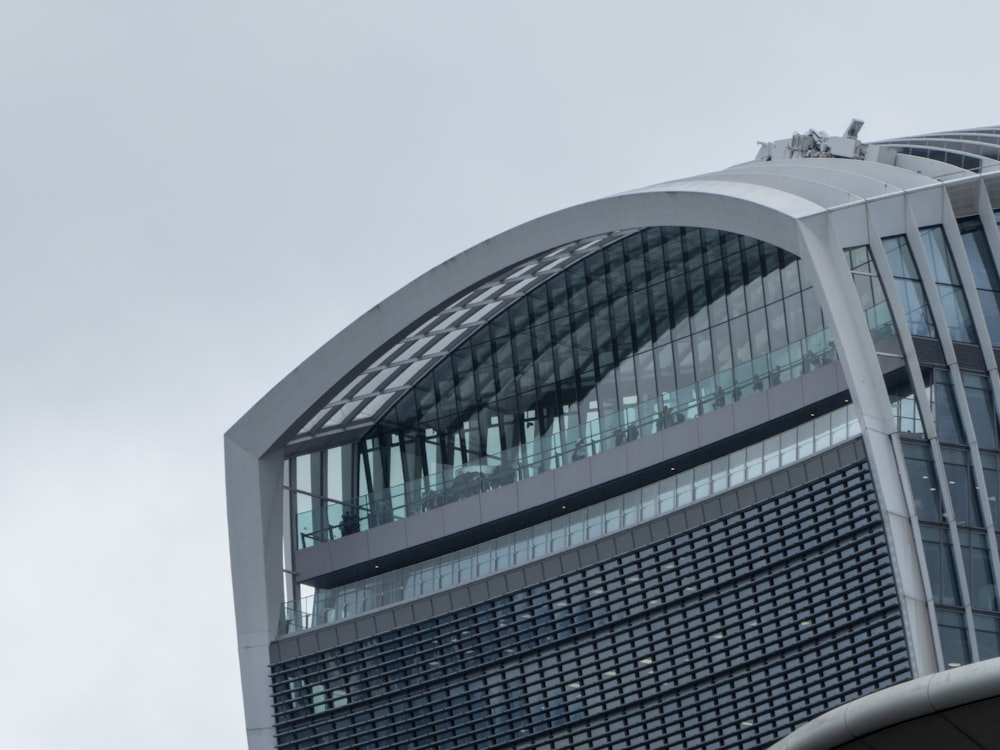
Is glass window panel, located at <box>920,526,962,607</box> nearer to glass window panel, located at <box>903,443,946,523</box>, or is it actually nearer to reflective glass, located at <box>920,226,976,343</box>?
glass window panel, located at <box>903,443,946,523</box>

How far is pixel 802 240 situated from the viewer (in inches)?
1695

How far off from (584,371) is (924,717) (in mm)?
36864

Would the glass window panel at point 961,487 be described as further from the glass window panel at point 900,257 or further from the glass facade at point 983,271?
the glass window panel at point 900,257

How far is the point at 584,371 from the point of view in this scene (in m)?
52.0

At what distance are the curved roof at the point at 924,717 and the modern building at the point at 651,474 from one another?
2243 cm

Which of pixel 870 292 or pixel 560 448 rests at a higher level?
pixel 870 292

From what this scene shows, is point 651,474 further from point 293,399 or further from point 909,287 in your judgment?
point 293,399

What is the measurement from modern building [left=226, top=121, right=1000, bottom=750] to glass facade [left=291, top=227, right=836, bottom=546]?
93mm

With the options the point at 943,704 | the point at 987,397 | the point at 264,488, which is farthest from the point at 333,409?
the point at 943,704

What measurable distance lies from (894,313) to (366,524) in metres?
18.7

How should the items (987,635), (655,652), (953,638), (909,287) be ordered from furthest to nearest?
(655,652) < (909,287) < (953,638) < (987,635)

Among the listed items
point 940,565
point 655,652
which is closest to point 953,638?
point 940,565

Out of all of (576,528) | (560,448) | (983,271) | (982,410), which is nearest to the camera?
(982,410)

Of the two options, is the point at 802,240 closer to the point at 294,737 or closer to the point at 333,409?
the point at 333,409
